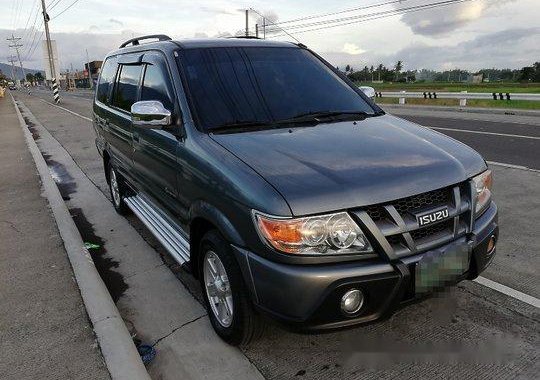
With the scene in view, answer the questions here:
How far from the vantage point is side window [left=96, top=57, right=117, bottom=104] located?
5589mm

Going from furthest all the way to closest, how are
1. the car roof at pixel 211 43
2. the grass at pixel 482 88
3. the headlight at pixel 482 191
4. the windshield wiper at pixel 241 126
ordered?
the grass at pixel 482 88
the car roof at pixel 211 43
the windshield wiper at pixel 241 126
the headlight at pixel 482 191

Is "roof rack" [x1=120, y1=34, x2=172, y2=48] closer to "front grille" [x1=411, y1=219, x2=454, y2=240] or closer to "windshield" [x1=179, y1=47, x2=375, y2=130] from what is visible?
"windshield" [x1=179, y1=47, x2=375, y2=130]

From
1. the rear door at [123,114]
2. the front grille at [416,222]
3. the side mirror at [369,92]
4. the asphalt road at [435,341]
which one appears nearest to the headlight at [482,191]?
the front grille at [416,222]

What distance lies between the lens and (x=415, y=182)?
2.51m

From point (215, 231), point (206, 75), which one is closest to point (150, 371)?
point (215, 231)

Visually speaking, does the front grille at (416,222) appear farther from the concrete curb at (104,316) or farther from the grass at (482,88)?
the grass at (482,88)

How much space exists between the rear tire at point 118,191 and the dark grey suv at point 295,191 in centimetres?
178

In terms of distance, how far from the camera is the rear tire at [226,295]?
106 inches

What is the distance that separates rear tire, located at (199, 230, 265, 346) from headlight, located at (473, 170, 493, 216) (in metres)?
1.49

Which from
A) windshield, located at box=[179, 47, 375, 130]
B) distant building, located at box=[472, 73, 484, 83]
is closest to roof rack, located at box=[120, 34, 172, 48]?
windshield, located at box=[179, 47, 375, 130]

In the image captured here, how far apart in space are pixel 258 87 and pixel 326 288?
5.99 ft

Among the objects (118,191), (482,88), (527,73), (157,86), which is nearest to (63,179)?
(118,191)

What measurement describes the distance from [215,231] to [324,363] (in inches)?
41.5

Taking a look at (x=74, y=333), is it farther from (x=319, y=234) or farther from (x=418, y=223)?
(x=418, y=223)
